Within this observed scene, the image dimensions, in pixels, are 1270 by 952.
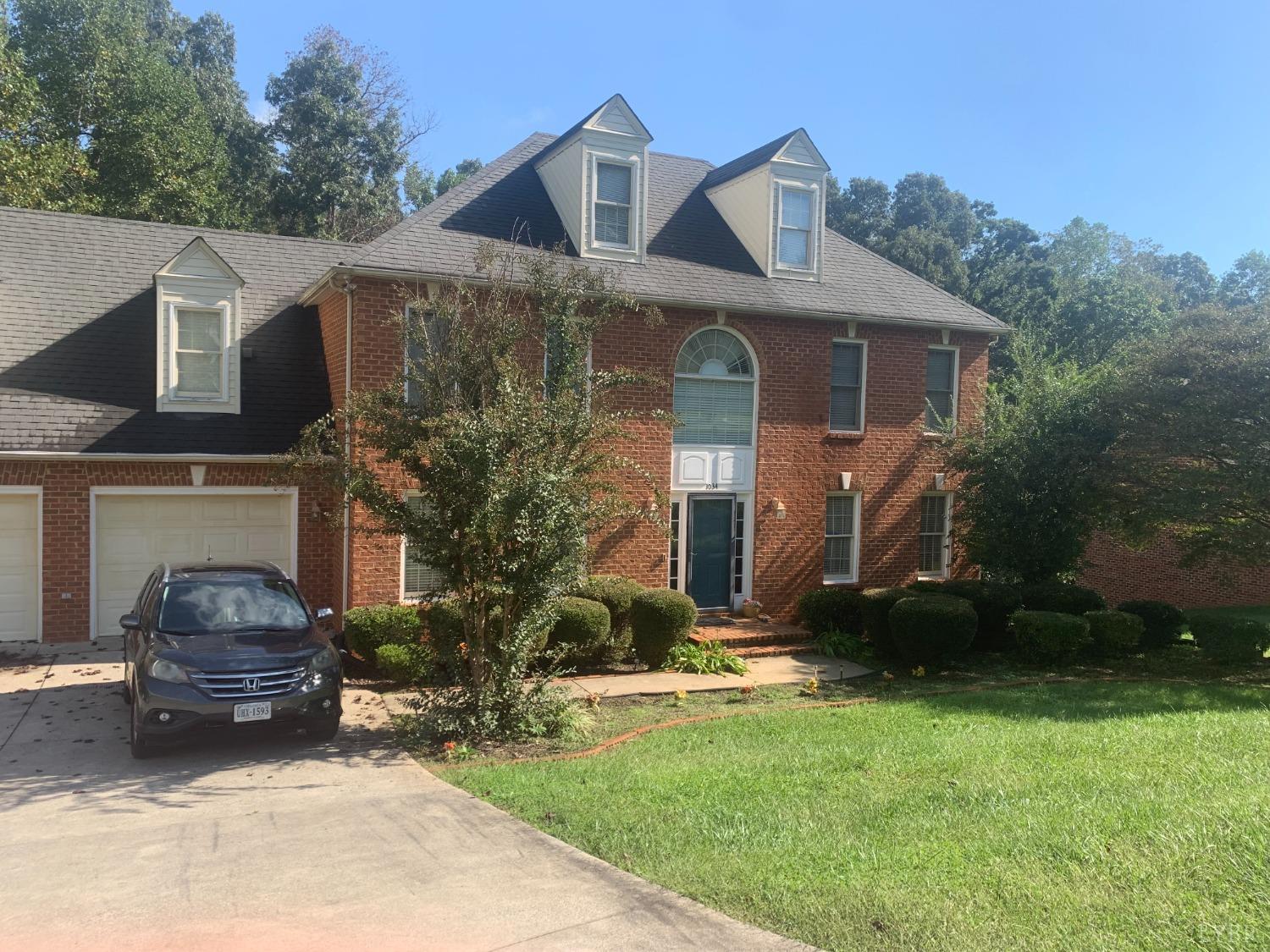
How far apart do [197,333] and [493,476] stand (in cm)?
830

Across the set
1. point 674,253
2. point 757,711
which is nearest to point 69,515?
point 757,711

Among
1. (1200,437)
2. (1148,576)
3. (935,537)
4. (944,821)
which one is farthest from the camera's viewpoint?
(1148,576)

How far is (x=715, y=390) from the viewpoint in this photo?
1584cm

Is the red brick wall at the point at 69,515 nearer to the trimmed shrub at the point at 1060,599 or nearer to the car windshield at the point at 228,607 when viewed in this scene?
the car windshield at the point at 228,607

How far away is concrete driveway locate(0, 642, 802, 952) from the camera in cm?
498

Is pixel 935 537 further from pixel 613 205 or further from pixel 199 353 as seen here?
pixel 199 353

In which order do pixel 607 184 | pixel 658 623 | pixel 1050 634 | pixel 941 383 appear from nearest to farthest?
pixel 658 623
pixel 1050 634
pixel 607 184
pixel 941 383

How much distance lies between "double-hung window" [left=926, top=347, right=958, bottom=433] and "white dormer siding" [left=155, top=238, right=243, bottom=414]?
1206 centimetres

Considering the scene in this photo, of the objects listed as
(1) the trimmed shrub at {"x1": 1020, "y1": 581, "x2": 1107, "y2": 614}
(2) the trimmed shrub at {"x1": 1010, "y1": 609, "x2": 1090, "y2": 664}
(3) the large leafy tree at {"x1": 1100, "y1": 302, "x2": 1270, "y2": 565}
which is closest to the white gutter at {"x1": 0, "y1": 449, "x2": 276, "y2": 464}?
(2) the trimmed shrub at {"x1": 1010, "y1": 609, "x2": 1090, "y2": 664}

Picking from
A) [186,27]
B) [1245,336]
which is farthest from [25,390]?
[186,27]

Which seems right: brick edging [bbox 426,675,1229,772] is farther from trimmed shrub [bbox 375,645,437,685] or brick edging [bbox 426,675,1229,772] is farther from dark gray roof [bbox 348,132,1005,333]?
dark gray roof [bbox 348,132,1005,333]

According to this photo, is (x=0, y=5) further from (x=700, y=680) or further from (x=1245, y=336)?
(x=1245, y=336)

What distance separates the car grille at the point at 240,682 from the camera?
8.55 m

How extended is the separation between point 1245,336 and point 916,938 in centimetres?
1164
